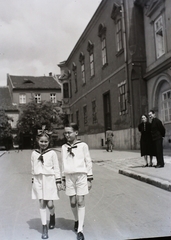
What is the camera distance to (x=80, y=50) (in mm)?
4562

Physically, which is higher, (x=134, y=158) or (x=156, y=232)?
(x=134, y=158)

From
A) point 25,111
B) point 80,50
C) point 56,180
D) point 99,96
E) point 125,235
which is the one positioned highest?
point 80,50

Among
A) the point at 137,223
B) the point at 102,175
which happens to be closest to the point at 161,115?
the point at 102,175

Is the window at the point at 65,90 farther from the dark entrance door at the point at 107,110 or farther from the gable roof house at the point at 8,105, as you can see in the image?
the gable roof house at the point at 8,105

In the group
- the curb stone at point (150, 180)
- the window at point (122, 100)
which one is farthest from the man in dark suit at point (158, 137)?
the window at point (122, 100)

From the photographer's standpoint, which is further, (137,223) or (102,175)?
(102,175)

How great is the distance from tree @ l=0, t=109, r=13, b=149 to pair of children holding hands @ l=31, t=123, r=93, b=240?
46 centimetres

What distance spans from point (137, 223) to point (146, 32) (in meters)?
3.15

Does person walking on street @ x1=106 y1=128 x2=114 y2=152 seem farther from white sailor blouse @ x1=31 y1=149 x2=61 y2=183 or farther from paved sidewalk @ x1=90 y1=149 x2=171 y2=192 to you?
white sailor blouse @ x1=31 y1=149 x2=61 y2=183

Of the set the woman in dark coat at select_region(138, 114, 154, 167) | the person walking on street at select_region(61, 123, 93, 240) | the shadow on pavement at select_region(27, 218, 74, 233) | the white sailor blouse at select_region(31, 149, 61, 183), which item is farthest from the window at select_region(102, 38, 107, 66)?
the shadow on pavement at select_region(27, 218, 74, 233)

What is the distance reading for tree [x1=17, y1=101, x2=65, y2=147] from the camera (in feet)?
12.2

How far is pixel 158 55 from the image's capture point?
17.4ft

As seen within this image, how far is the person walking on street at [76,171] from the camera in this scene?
129 inches

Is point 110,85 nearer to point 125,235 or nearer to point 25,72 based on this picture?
point 25,72
